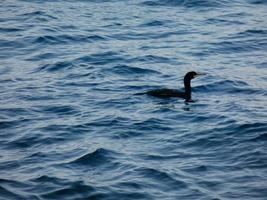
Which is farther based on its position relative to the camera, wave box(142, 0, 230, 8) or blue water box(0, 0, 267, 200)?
wave box(142, 0, 230, 8)

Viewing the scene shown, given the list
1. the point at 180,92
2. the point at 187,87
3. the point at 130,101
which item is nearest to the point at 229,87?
the point at 187,87

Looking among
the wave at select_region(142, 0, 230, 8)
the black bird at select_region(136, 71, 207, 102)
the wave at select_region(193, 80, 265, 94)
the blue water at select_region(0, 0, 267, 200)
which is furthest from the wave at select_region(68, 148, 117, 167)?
the wave at select_region(142, 0, 230, 8)

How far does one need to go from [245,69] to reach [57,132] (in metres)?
7.38

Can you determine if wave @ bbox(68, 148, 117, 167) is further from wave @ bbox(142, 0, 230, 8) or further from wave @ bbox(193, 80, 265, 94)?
wave @ bbox(142, 0, 230, 8)

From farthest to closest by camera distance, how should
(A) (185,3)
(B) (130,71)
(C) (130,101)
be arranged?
(A) (185,3)
(B) (130,71)
(C) (130,101)

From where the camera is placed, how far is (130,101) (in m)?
18.5

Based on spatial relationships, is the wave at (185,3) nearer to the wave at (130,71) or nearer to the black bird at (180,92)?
the wave at (130,71)

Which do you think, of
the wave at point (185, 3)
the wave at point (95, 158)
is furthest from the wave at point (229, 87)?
the wave at point (185, 3)

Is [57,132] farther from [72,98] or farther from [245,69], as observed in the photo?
[245,69]

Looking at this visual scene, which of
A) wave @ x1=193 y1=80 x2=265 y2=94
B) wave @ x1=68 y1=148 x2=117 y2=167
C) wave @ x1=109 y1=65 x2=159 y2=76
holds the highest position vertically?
wave @ x1=109 y1=65 x2=159 y2=76

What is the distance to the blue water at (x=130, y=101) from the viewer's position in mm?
13195

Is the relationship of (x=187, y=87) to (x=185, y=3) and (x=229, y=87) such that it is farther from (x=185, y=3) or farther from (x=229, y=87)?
(x=185, y=3)

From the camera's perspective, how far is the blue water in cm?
1320

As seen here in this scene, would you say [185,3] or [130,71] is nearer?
[130,71]
